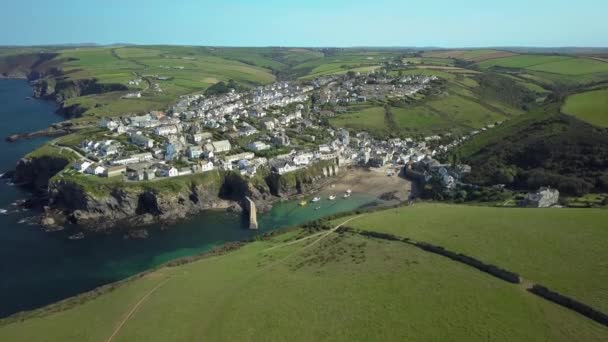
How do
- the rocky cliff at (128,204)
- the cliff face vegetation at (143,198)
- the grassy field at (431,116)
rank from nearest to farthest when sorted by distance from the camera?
the rocky cliff at (128,204), the cliff face vegetation at (143,198), the grassy field at (431,116)

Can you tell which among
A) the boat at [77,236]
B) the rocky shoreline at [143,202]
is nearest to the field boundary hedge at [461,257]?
the rocky shoreline at [143,202]

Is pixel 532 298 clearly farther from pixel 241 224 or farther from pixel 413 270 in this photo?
pixel 241 224

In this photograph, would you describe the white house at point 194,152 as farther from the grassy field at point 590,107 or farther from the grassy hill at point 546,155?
the grassy field at point 590,107

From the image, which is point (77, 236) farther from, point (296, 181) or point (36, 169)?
point (296, 181)

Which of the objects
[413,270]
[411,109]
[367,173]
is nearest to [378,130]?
[411,109]

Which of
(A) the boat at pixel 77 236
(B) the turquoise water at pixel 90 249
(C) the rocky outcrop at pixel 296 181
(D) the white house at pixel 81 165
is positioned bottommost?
(B) the turquoise water at pixel 90 249

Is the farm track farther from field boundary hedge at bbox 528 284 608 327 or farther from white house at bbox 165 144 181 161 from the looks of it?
white house at bbox 165 144 181 161

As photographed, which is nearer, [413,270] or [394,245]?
[413,270]
